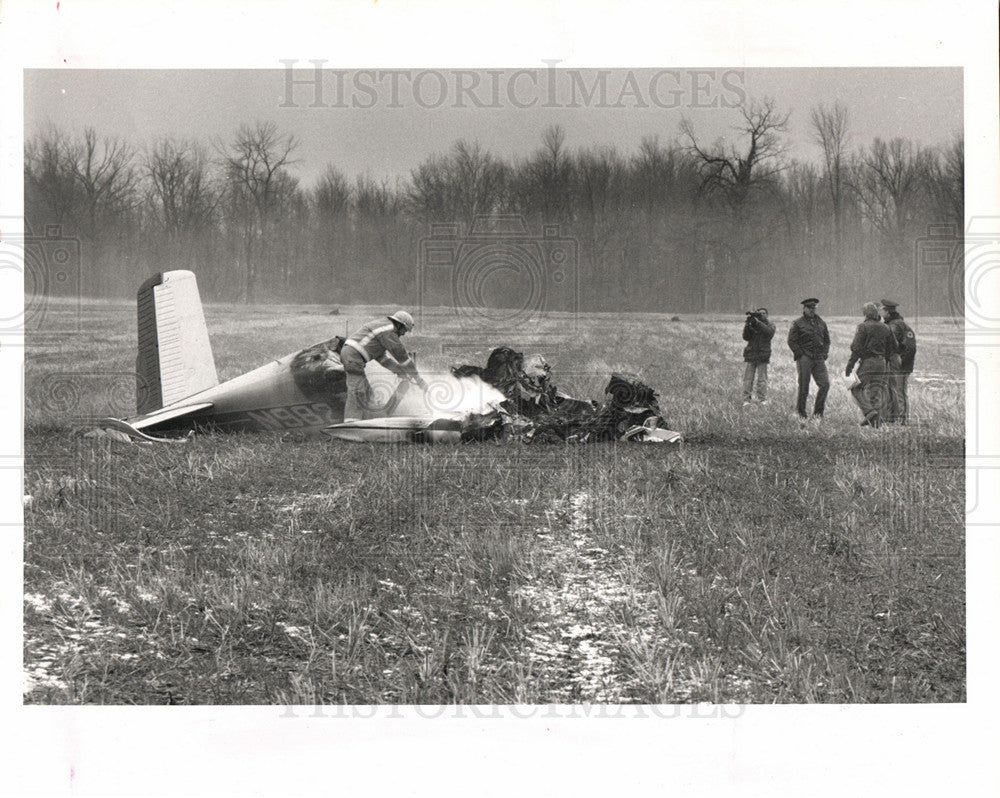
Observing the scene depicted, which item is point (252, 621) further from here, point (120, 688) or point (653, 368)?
point (653, 368)

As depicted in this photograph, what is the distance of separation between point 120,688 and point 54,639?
0.61 meters

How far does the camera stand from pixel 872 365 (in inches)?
320

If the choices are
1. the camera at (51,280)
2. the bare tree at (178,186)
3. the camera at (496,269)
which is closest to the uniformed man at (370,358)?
the camera at (496,269)

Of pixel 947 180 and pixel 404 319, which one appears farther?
pixel 404 319

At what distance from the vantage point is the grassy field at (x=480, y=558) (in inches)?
168

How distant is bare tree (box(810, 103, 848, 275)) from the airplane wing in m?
5.83

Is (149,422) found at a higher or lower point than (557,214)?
lower

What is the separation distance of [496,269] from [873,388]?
4021 millimetres

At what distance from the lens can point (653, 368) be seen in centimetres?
884

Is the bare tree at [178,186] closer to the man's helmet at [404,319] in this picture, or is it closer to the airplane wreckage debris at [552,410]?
the man's helmet at [404,319]

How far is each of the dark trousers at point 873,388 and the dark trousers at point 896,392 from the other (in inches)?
2.3

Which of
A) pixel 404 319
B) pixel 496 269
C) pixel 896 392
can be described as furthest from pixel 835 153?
pixel 404 319

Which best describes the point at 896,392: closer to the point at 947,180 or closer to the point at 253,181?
the point at 947,180
